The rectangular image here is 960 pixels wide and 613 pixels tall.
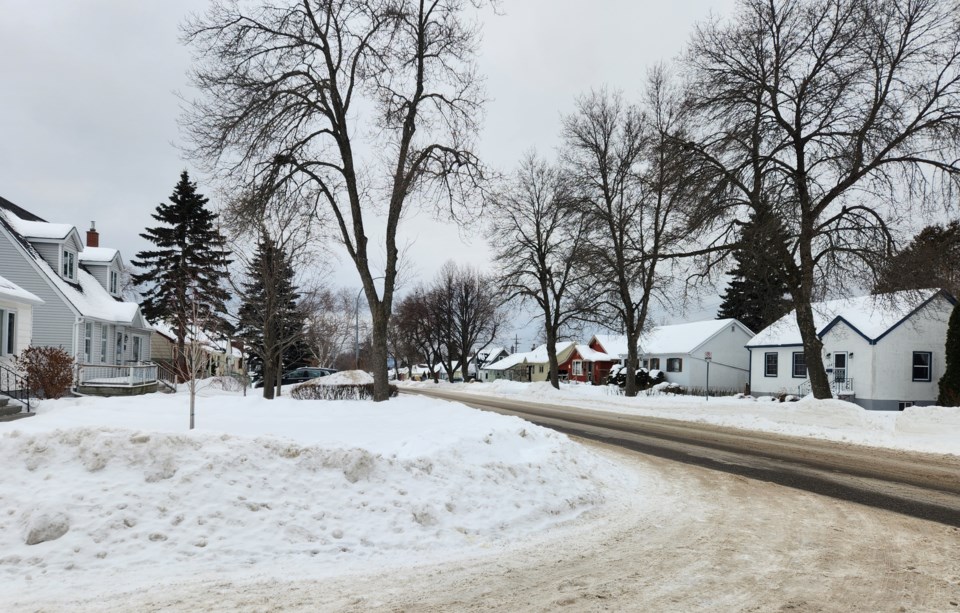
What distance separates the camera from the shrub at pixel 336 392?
1705 centimetres

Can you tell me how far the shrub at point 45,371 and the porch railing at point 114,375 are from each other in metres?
3.39

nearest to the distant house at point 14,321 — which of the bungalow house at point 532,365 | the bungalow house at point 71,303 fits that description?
the bungalow house at point 71,303

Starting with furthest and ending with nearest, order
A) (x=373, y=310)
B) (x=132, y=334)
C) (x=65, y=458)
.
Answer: (x=132, y=334)
(x=373, y=310)
(x=65, y=458)

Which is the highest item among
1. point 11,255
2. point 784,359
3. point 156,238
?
point 156,238

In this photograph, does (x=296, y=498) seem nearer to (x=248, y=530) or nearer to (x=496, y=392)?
(x=248, y=530)

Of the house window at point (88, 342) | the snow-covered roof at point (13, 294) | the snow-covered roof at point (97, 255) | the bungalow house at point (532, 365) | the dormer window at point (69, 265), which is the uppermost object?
the snow-covered roof at point (97, 255)

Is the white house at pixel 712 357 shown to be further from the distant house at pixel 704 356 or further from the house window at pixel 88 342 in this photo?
the house window at pixel 88 342

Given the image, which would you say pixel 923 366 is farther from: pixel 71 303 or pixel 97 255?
pixel 97 255

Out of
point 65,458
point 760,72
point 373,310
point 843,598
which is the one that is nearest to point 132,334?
point 373,310

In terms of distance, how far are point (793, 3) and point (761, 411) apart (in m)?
14.0

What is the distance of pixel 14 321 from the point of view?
18.8 m

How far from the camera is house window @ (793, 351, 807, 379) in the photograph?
32.1 m

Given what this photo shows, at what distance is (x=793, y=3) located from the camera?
19.4 meters

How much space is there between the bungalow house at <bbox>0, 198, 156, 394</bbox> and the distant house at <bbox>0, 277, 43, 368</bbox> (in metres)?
1.59
